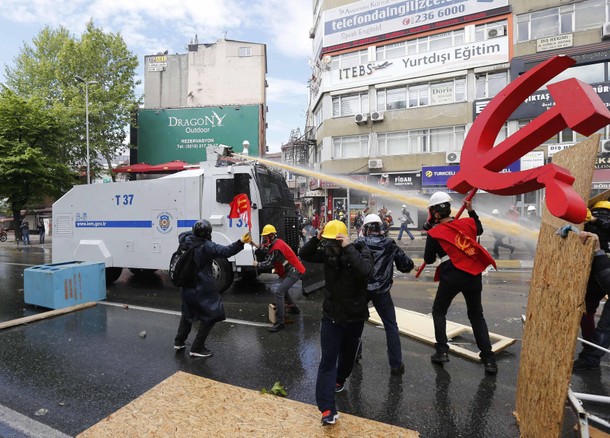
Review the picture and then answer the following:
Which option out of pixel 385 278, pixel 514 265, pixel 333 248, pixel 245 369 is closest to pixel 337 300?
pixel 333 248

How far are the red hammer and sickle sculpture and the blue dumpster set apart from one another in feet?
23.1

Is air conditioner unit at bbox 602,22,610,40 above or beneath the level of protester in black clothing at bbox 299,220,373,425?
above

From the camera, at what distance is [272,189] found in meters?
8.49

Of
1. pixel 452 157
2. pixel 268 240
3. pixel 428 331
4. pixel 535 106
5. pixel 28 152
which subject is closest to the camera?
pixel 428 331

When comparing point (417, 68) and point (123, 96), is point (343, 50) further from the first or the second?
point (123, 96)

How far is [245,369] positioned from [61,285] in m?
4.68

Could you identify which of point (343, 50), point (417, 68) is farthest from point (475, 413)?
point (343, 50)

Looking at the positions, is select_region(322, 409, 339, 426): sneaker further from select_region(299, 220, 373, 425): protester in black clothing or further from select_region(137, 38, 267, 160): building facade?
select_region(137, 38, 267, 160): building facade

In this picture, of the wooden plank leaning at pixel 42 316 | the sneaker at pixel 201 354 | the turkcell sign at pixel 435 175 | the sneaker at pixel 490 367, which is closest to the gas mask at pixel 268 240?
the sneaker at pixel 201 354

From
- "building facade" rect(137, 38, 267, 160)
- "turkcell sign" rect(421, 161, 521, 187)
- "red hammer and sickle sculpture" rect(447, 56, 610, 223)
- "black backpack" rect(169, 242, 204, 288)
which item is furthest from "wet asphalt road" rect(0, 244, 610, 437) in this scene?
"building facade" rect(137, 38, 267, 160)

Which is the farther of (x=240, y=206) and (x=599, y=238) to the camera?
(x=240, y=206)

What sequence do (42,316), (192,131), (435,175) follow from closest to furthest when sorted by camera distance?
(42,316), (435,175), (192,131)

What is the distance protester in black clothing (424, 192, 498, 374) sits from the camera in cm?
407

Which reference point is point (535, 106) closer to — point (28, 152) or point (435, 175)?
point (435, 175)
